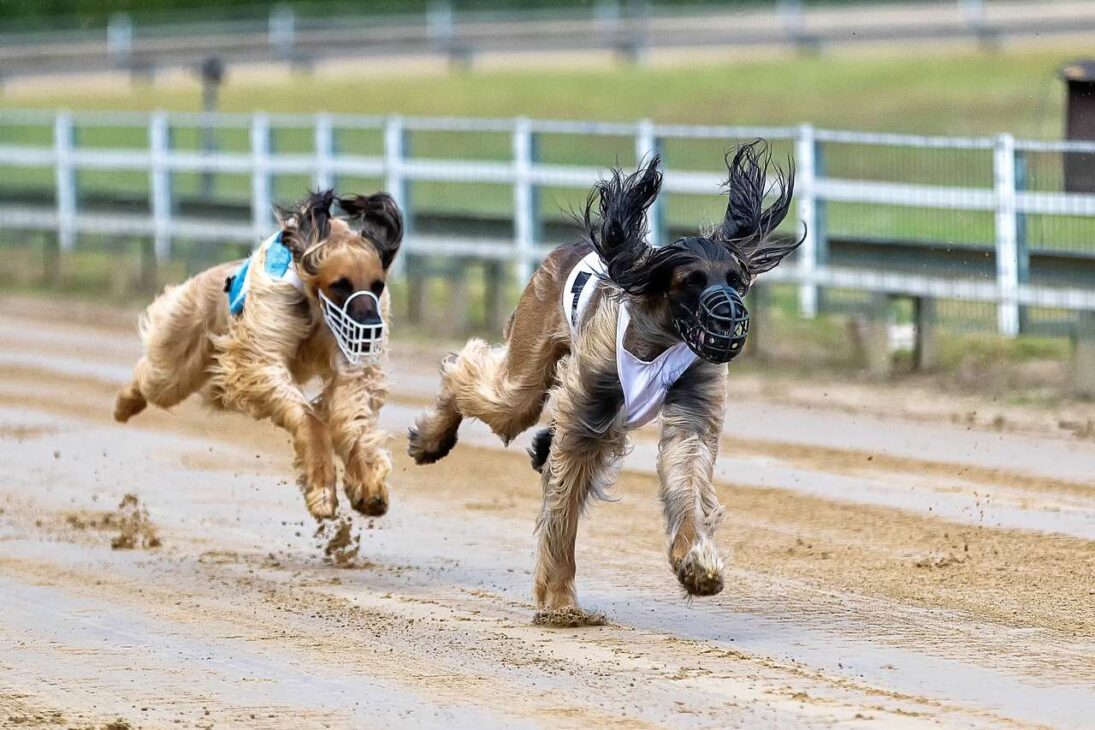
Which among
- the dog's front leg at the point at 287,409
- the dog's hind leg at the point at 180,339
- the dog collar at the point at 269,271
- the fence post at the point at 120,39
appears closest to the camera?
the dog's front leg at the point at 287,409

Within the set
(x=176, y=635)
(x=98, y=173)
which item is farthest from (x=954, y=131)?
(x=176, y=635)

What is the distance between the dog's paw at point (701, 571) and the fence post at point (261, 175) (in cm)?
1004

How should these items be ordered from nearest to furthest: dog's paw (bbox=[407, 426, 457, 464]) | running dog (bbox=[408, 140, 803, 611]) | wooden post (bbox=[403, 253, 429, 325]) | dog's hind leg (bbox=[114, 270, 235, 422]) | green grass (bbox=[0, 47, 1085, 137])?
running dog (bbox=[408, 140, 803, 611]) → dog's paw (bbox=[407, 426, 457, 464]) → dog's hind leg (bbox=[114, 270, 235, 422]) → wooden post (bbox=[403, 253, 429, 325]) → green grass (bbox=[0, 47, 1085, 137])

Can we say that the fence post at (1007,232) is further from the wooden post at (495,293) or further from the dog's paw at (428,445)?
the dog's paw at (428,445)

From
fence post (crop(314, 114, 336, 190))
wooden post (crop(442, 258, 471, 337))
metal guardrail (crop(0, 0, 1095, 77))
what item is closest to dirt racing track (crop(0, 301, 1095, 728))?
wooden post (crop(442, 258, 471, 337))

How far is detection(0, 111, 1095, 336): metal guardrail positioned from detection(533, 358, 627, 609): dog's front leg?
4.40 meters

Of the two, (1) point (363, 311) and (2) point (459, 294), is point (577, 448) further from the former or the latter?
(2) point (459, 294)

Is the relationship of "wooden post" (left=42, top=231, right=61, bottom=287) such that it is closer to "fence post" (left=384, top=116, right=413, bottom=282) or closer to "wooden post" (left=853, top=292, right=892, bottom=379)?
"fence post" (left=384, top=116, right=413, bottom=282)

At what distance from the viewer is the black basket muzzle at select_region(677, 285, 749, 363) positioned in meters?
4.82

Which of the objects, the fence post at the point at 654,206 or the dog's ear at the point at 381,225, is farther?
the fence post at the point at 654,206

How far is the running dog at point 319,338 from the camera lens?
20.2 ft

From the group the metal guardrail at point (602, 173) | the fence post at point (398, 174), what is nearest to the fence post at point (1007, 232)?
the metal guardrail at point (602, 173)

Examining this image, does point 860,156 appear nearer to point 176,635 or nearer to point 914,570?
point 914,570

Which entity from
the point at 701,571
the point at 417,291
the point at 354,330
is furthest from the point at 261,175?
the point at 701,571
